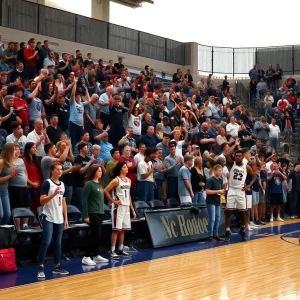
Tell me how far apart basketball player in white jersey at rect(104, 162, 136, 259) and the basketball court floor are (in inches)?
20.6

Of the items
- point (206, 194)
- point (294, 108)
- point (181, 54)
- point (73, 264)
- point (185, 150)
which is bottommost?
point (73, 264)

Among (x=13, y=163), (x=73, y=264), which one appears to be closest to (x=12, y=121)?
(x=13, y=163)

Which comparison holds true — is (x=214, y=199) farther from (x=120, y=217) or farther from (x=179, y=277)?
(x=179, y=277)

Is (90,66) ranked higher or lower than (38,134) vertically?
higher

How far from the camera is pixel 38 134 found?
12734 millimetres

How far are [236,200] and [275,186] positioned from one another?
17.3 ft

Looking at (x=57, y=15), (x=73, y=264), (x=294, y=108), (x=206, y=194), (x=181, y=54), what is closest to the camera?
(x=73, y=264)

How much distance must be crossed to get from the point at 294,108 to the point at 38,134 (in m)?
17.8

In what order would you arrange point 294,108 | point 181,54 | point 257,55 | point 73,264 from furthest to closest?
point 257,55 < point 181,54 < point 294,108 < point 73,264

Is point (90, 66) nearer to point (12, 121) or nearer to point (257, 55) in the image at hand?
point (12, 121)

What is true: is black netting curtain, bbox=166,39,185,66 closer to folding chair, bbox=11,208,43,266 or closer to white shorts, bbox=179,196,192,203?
white shorts, bbox=179,196,192,203

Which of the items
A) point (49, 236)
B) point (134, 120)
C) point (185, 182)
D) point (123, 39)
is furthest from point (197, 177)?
point (123, 39)

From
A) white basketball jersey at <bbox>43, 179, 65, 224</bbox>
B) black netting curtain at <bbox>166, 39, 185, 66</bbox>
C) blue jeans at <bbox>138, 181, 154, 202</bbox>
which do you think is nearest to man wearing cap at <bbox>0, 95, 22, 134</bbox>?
blue jeans at <bbox>138, 181, 154, 202</bbox>

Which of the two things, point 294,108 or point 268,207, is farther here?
point 294,108
